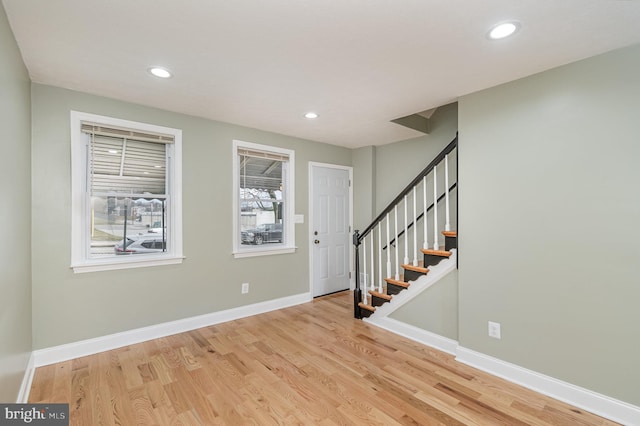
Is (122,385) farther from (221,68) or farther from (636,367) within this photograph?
(636,367)

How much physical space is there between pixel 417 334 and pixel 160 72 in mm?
3385

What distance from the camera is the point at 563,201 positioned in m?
2.09

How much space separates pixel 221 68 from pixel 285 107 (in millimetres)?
887

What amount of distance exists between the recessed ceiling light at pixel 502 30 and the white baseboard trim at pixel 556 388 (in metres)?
2.43

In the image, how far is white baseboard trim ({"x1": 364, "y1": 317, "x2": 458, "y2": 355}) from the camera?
9.04 feet

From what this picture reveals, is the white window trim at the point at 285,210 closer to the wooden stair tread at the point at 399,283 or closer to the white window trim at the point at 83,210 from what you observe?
the white window trim at the point at 83,210

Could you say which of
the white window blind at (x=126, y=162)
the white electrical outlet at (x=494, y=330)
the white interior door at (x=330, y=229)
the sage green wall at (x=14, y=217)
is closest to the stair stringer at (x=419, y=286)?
the white electrical outlet at (x=494, y=330)

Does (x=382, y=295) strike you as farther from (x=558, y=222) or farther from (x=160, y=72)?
(x=160, y=72)

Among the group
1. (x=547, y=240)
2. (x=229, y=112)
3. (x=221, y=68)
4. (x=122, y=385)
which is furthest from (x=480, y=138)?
(x=122, y=385)

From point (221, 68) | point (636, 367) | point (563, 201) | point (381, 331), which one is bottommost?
point (381, 331)

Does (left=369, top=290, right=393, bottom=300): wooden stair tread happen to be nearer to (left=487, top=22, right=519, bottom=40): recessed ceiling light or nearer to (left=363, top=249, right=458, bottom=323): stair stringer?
(left=363, top=249, right=458, bottom=323): stair stringer

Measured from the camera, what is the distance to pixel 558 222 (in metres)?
2.11

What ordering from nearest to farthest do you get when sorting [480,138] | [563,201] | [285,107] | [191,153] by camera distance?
[563,201], [480,138], [285,107], [191,153]

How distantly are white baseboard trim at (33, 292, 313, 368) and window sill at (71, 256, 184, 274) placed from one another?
2.12 feet
